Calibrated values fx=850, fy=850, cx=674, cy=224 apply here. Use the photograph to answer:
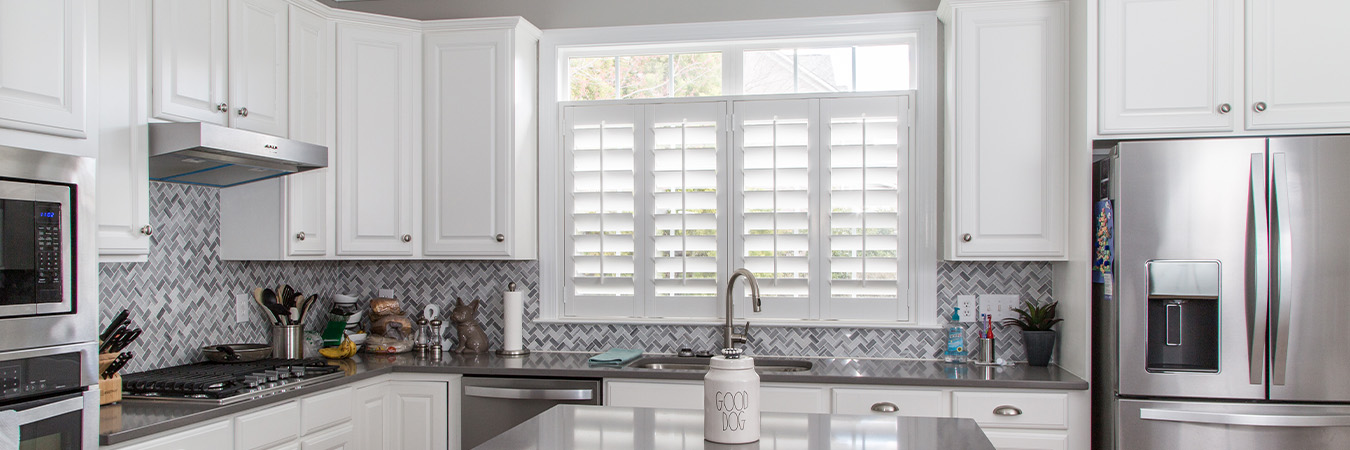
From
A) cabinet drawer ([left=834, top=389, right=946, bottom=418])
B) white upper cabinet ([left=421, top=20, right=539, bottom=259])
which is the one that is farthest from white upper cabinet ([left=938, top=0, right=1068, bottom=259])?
white upper cabinet ([left=421, top=20, right=539, bottom=259])

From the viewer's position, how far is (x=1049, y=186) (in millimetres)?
3139

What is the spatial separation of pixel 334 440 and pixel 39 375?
1.18 m

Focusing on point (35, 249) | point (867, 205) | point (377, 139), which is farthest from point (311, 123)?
point (867, 205)

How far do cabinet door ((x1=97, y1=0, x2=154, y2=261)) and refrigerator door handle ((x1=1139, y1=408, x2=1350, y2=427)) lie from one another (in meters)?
3.14

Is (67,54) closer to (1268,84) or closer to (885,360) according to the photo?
(885,360)

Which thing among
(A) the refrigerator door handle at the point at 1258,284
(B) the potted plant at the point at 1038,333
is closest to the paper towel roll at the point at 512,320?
(B) the potted plant at the point at 1038,333

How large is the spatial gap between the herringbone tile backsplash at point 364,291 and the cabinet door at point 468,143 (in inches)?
13.6

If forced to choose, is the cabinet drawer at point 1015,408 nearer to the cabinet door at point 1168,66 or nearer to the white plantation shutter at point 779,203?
the white plantation shutter at point 779,203

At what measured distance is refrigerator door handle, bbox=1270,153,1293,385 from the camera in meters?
2.64

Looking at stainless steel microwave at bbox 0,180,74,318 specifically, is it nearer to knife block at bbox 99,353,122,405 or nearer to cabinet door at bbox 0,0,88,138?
cabinet door at bbox 0,0,88,138

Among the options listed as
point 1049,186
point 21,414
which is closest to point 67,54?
point 21,414

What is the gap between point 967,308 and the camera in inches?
137

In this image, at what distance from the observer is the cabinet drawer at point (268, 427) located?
2.53 metres

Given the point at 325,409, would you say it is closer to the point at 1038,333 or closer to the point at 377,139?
the point at 377,139
